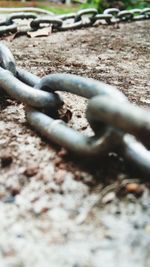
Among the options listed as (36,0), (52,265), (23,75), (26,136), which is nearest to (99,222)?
(52,265)

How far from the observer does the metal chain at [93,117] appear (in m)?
0.91

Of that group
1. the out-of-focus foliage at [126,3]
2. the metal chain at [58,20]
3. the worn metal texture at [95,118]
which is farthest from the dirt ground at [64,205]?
the out-of-focus foliage at [126,3]

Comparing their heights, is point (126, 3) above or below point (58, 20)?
below

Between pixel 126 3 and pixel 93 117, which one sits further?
pixel 126 3

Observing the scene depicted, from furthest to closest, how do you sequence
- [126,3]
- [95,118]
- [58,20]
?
[126,3] → [58,20] → [95,118]

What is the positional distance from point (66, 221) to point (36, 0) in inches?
493

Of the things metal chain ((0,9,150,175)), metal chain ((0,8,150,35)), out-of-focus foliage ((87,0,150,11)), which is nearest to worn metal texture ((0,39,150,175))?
metal chain ((0,9,150,175))

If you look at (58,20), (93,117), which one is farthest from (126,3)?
(93,117)

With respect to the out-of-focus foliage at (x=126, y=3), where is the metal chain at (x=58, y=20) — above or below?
above

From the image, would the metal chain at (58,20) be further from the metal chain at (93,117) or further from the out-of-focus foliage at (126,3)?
the out-of-focus foliage at (126,3)

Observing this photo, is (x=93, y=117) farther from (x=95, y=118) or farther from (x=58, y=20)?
(x=58, y=20)

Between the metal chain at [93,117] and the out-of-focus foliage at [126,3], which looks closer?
the metal chain at [93,117]

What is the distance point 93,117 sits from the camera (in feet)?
3.35

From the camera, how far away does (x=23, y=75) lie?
4.91ft
